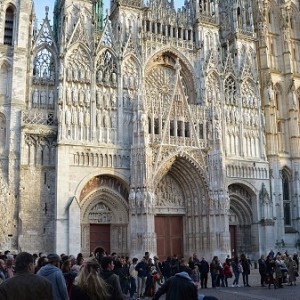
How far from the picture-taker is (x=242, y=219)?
116ft

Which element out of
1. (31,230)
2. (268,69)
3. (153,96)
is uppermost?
(268,69)

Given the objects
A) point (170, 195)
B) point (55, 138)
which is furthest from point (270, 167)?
point (55, 138)

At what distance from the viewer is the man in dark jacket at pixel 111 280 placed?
18.1ft

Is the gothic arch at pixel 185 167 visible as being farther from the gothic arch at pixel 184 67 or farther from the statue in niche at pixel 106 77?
the statue in niche at pixel 106 77

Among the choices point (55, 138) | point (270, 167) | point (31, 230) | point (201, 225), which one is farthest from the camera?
point (270, 167)

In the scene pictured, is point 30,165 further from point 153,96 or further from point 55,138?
point 153,96

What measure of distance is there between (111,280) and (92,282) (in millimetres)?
601

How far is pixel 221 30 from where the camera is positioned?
39.9 metres

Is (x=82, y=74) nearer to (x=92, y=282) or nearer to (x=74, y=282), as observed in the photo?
(x=74, y=282)

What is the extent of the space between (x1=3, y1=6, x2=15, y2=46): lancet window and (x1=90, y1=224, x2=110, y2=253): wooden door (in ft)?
45.4

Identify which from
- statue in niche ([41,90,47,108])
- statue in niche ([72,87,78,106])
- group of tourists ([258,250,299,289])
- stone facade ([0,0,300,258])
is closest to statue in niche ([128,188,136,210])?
stone facade ([0,0,300,258])

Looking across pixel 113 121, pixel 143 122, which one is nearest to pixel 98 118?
pixel 113 121

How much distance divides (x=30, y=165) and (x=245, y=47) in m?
21.0

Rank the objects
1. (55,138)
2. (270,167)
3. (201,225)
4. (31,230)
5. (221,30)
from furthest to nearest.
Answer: (221,30) → (270,167) → (201,225) → (55,138) → (31,230)
